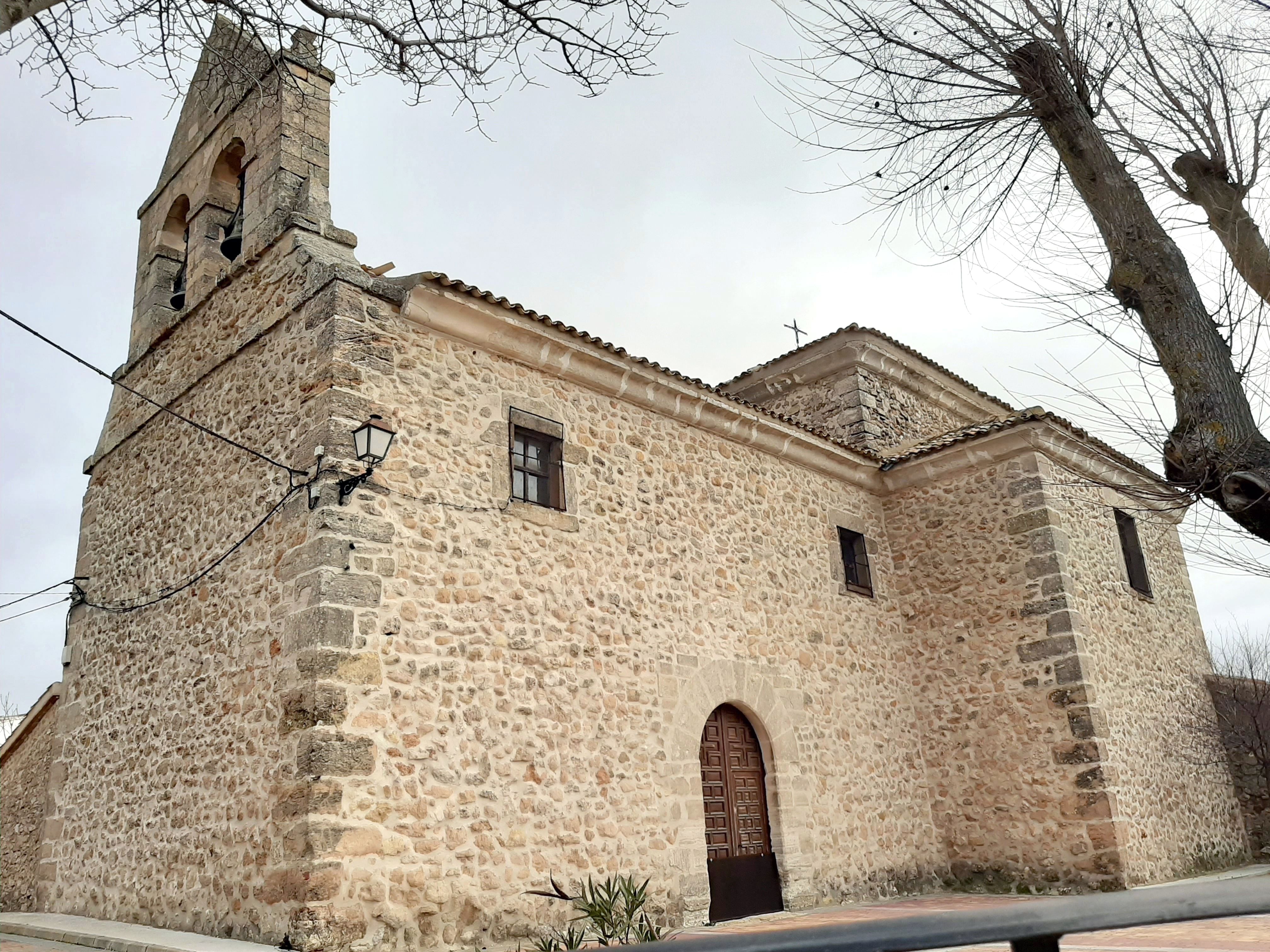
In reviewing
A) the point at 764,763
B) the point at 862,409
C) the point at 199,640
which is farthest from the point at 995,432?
the point at 199,640

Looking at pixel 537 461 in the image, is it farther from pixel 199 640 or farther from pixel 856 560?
pixel 856 560

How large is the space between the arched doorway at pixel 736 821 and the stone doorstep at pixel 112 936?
3785 millimetres

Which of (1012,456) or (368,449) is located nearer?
(368,449)

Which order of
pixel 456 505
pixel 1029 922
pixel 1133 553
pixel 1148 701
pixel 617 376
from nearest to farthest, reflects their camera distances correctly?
pixel 1029 922
pixel 456 505
pixel 617 376
pixel 1148 701
pixel 1133 553

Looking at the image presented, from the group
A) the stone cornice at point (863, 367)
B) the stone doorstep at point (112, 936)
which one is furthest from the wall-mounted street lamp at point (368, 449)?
the stone cornice at point (863, 367)

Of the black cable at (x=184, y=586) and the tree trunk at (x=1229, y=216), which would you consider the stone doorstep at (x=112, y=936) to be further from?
the tree trunk at (x=1229, y=216)

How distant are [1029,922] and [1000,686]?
10152mm

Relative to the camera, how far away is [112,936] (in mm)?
6207

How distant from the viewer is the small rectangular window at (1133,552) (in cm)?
1168

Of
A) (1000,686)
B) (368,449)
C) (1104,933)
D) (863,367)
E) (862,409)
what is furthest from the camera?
(863,367)

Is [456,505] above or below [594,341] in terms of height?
below

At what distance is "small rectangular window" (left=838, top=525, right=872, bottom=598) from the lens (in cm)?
1075

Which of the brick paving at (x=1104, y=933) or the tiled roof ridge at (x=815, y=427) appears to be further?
the tiled roof ridge at (x=815, y=427)

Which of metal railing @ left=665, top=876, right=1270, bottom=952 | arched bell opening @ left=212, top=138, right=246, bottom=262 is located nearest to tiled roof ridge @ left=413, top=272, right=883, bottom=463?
arched bell opening @ left=212, top=138, right=246, bottom=262
